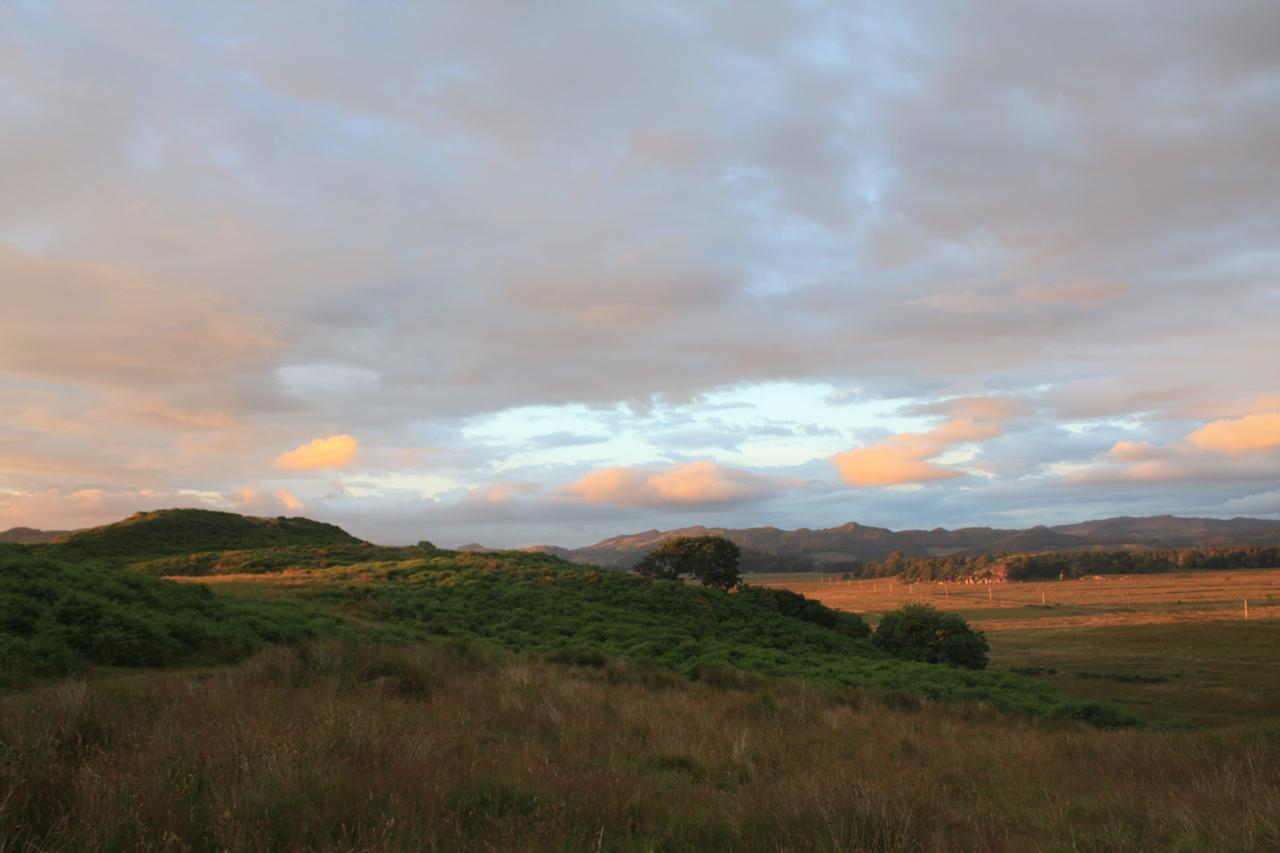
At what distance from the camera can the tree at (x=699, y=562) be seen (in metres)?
61.0

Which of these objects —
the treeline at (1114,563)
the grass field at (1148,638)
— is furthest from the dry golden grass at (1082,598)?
the treeline at (1114,563)

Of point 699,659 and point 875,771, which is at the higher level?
point 875,771

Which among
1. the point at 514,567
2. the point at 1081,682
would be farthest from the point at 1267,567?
the point at 514,567

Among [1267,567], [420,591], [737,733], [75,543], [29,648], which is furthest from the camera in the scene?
[1267,567]

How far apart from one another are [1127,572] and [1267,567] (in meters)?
31.4

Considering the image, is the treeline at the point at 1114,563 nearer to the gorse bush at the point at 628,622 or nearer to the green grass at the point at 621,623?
→ the gorse bush at the point at 628,622

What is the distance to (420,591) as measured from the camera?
33594 millimetres

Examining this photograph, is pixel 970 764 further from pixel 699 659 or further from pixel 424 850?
pixel 699 659

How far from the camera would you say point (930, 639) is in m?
41.2

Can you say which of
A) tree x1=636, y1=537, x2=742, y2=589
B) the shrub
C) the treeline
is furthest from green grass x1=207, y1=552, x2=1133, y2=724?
the treeline

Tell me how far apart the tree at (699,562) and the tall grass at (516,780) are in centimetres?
5043

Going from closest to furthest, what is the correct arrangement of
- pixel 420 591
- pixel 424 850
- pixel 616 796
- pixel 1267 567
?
pixel 424 850
pixel 616 796
pixel 420 591
pixel 1267 567

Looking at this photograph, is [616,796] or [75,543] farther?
[75,543]

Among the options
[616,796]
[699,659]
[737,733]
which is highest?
[616,796]
